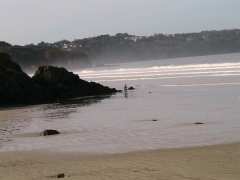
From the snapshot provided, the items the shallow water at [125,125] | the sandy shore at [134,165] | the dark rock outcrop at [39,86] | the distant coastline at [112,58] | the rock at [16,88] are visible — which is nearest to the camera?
the sandy shore at [134,165]

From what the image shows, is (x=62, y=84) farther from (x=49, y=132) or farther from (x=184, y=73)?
(x=184, y=73)

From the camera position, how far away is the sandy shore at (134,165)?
9836 mm

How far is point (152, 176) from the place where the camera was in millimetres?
9680

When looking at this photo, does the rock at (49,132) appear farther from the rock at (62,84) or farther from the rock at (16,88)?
the rock at (62,84)

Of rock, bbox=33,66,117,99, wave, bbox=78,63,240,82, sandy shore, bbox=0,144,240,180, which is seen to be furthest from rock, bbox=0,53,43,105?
wave, bbox=78,63,240,82

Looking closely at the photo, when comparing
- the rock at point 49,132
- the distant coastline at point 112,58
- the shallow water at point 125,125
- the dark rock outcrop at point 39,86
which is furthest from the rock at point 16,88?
the distant coastline at point 112,58

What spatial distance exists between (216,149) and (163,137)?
3.00m

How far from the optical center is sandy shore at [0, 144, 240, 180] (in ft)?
32.3

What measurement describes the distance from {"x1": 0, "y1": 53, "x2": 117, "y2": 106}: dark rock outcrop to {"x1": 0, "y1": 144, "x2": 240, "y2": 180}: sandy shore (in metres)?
17.9

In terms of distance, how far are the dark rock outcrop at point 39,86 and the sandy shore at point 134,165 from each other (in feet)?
58.8

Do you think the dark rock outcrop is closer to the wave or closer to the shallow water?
the shallow water

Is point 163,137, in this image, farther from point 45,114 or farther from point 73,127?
point 45,114

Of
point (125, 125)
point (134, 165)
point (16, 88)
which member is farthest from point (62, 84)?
point (134, 165)

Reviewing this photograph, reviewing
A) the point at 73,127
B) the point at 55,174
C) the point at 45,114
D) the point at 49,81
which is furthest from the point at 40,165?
the point at 49,81
